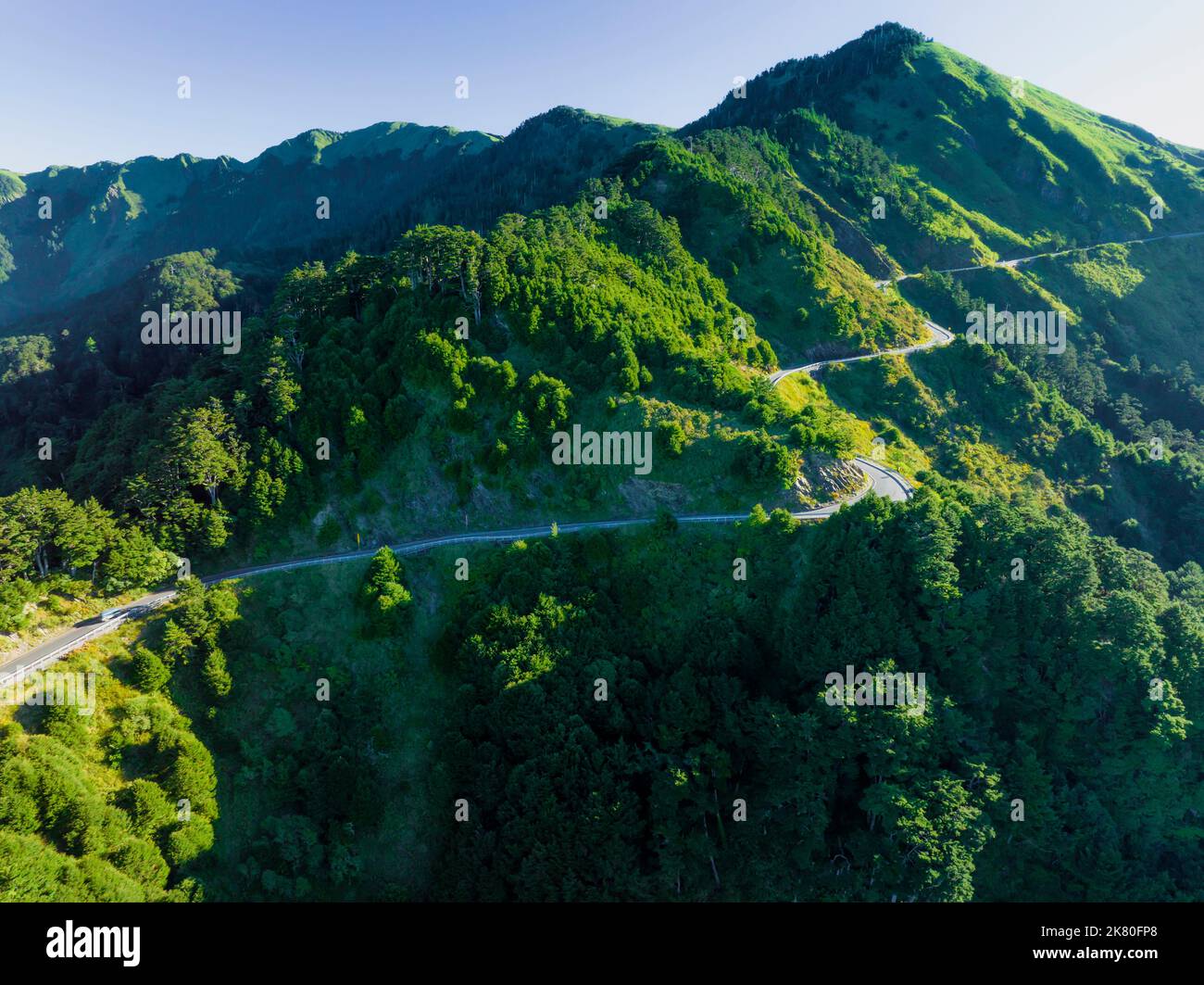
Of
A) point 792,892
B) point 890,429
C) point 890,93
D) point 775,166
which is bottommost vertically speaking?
point 792,892

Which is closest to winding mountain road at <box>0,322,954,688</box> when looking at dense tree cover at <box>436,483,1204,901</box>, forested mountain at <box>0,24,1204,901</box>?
forested mountain at <box>0,24,1204,901</box>

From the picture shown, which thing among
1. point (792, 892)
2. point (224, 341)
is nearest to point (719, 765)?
point (792, 892)

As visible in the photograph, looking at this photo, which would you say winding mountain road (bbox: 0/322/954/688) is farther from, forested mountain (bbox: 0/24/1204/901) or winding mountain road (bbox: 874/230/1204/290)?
winding mountain road (bbox: 874/230/1204/290)

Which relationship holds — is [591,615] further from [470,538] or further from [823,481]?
[823,481]

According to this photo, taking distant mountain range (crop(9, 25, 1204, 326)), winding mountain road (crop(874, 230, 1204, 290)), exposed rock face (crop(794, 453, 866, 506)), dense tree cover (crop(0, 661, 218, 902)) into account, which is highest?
distant mountain range (crop(9, 25, 1204, 326))

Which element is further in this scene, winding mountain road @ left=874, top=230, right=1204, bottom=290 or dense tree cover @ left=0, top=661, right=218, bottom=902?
winding mountain road @ left=874, top=230, right=1204, bottom=290

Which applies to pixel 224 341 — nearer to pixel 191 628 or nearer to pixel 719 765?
pixel 191 628

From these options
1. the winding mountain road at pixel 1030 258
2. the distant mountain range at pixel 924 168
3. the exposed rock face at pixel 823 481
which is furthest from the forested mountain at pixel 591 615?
the distant mountain range at pixel 924 168
